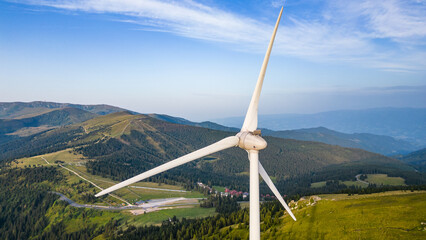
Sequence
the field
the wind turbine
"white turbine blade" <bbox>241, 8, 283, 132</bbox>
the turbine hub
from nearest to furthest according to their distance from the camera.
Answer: the wind turbine < the turbine hub < "white turbine blade" <bbox>241, 8, 283, 132</bbox> < the field

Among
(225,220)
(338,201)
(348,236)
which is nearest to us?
(348,236)

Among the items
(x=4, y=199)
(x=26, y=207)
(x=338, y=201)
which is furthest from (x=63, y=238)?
(x=338, y=201)

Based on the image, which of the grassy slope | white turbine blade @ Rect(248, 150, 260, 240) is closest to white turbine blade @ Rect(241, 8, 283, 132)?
white turbine blade @ Rect(248, 150, 260, 240)

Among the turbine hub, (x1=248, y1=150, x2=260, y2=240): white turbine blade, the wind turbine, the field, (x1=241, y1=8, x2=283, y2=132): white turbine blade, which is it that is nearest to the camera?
(x1=248, y1=150, x2=260, y2=240): white turbine blade

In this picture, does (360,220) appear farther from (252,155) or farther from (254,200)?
(252,155)

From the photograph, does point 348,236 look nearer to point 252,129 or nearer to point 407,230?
point 407,230

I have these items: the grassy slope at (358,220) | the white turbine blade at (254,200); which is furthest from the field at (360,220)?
the white turbine blade at (254,200)

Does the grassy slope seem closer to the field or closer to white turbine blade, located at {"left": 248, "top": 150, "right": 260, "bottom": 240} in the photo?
the field

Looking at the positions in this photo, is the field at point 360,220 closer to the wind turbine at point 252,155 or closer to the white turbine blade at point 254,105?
the wind turbine at point 252,155
